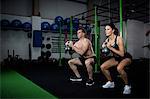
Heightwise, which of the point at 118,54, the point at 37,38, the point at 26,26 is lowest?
the point at 118,54

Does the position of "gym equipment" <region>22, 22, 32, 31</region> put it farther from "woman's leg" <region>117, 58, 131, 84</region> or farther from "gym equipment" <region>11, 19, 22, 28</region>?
"woman's leg" <region>117, 58, 131, 84</region>

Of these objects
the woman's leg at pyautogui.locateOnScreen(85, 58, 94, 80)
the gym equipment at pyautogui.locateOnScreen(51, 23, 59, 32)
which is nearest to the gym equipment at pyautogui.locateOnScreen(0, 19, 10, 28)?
the gym equipment at pyautogui.locateOnScreen(51, 23, 59, 32)

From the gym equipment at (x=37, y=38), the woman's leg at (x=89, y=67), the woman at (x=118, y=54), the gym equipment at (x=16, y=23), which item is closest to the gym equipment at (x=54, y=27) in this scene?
the gym equipment at (x=37, y=38)

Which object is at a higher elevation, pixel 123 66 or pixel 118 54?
pixel 118 54

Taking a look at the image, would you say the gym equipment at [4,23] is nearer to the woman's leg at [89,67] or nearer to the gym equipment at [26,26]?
the gym equipment at [26,26]

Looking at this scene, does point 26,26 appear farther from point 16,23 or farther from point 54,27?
point 54,27

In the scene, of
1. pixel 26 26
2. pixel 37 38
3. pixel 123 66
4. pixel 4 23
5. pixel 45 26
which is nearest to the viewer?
pixel 123 66

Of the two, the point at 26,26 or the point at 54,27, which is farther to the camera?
the point at 54,27

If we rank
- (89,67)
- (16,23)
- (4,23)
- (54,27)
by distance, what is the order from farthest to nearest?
(54,27) → (16,23) → (4,23) → (89,67)

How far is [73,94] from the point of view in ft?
8.68

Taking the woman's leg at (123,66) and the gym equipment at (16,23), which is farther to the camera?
the gym equipment at (16,23)

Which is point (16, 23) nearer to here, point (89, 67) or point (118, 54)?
point (89, 67)

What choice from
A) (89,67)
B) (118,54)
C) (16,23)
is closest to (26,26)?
(16,23)

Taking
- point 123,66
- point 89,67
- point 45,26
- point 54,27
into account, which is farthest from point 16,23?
point 123,66
